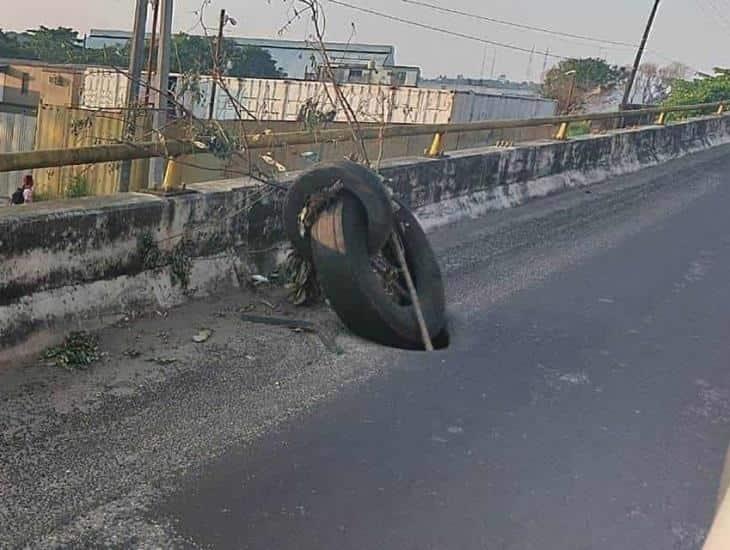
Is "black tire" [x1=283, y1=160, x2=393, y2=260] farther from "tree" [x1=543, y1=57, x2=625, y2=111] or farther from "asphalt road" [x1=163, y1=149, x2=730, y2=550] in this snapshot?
"tree" [x1=543, y1=57, x2=625, y2=111]

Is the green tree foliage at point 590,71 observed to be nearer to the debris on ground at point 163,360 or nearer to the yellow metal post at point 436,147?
the yellow metal post at point 436,147

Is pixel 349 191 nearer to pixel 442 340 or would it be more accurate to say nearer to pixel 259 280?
pixel 259 280

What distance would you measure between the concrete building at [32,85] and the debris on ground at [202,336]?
28250 mm

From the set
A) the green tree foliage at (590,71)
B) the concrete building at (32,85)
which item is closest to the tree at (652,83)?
the green tree foliage at (590,71)

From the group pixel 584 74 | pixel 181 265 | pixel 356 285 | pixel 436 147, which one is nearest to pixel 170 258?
pixel 181 265

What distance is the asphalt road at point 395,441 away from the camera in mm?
3076

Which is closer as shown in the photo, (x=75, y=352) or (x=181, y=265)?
(x=75, y=352)

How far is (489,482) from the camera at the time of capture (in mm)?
3527

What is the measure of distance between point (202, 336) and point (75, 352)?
0.83 m

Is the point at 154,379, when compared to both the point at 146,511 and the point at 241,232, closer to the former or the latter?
the point at 146,511

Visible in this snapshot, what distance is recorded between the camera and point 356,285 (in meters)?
5.08

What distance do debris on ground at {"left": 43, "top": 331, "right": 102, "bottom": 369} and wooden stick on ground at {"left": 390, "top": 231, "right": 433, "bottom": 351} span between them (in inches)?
85.0

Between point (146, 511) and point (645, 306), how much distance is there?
16.0ft

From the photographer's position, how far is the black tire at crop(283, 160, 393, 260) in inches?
214
